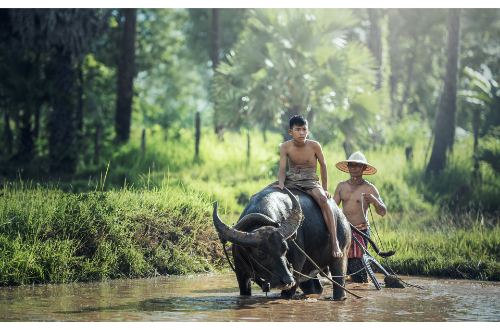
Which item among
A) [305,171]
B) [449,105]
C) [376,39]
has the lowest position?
[305,171]

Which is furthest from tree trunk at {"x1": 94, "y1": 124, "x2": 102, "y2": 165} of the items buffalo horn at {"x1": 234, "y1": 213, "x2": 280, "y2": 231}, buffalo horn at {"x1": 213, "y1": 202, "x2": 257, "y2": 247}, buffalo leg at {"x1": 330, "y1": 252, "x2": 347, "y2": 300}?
buffalo horn at {"x1": 213, "y1": 202, "x2": 257, "y2": 247}

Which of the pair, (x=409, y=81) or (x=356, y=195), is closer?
(x=356, y=195)

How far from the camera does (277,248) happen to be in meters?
5.66

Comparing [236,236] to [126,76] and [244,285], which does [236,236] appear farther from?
[126,76]

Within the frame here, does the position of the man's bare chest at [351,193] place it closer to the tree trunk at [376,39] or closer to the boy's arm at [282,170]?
the boy's arm at [282,170]

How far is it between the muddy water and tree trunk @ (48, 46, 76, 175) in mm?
11042

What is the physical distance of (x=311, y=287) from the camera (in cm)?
715

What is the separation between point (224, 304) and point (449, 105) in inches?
620

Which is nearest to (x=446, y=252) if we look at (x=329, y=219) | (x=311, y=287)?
(x=311, y=287)

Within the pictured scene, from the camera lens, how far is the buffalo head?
5.59 meters

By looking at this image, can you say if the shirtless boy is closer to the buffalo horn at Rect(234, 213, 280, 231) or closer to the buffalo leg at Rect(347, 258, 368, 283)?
the buffalo horn at Rect(234, 213, 280, 231)

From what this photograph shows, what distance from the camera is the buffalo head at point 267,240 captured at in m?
5.59

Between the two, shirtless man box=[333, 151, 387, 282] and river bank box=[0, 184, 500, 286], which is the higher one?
shirtless man box=[333, 151, 387, 282]
